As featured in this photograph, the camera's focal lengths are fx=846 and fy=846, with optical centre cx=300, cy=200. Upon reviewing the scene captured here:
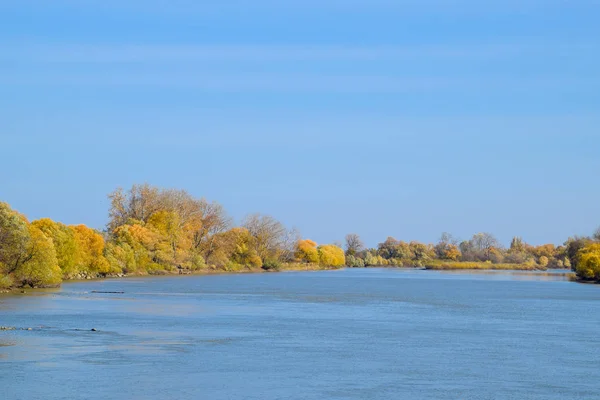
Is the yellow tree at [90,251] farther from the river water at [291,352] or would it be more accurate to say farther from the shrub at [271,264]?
the shrub at [271,264]

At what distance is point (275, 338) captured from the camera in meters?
26.3

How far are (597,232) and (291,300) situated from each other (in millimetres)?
83337

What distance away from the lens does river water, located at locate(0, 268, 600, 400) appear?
17891 mm

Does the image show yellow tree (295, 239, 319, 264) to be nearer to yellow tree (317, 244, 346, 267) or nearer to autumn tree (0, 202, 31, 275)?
yellow tree (317, 244, 346, 267)

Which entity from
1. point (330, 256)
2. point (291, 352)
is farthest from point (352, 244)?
point (291, 352)

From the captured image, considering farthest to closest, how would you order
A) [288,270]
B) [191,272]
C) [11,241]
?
[288,270] → [191,272] → [11,241]

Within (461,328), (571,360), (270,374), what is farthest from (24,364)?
(461,328)

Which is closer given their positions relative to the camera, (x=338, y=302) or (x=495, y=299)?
(x=338, y=302)

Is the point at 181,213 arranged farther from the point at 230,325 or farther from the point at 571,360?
the point at 571,360

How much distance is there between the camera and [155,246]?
8619cm

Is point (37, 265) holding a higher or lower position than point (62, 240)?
lower

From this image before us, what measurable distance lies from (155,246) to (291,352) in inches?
2545

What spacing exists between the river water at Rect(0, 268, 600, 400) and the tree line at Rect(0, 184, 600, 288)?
673 centimetres

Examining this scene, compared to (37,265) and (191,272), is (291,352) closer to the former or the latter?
(37,265)
